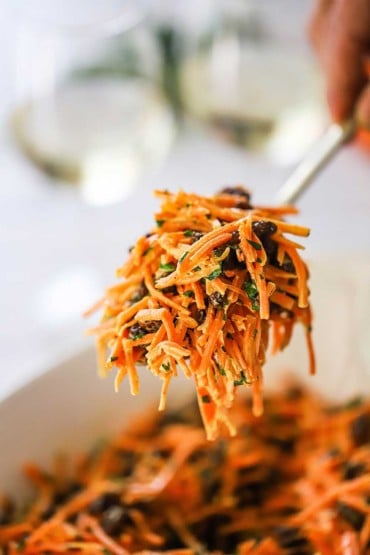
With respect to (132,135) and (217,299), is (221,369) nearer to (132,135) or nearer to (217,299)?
(217,299)

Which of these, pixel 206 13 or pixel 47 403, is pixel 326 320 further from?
pixel 206 13

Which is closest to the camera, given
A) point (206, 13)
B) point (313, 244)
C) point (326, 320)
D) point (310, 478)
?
point (310, 478)

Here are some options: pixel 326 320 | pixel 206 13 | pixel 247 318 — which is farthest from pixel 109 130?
pixel 247 318

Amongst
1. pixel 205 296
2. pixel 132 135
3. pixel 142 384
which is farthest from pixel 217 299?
pixel 132 135

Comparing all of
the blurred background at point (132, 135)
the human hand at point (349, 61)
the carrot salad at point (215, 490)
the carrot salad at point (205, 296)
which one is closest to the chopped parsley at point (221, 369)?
the carrot salad at point (205, 296)

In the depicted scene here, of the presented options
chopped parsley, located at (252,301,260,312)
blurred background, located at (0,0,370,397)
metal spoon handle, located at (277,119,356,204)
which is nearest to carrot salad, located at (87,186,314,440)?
chopped parsley, located at (252,301,260,312)

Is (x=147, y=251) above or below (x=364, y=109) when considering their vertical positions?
below

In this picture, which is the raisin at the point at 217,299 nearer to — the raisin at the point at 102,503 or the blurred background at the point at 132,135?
the raisin at the point at 102,503
